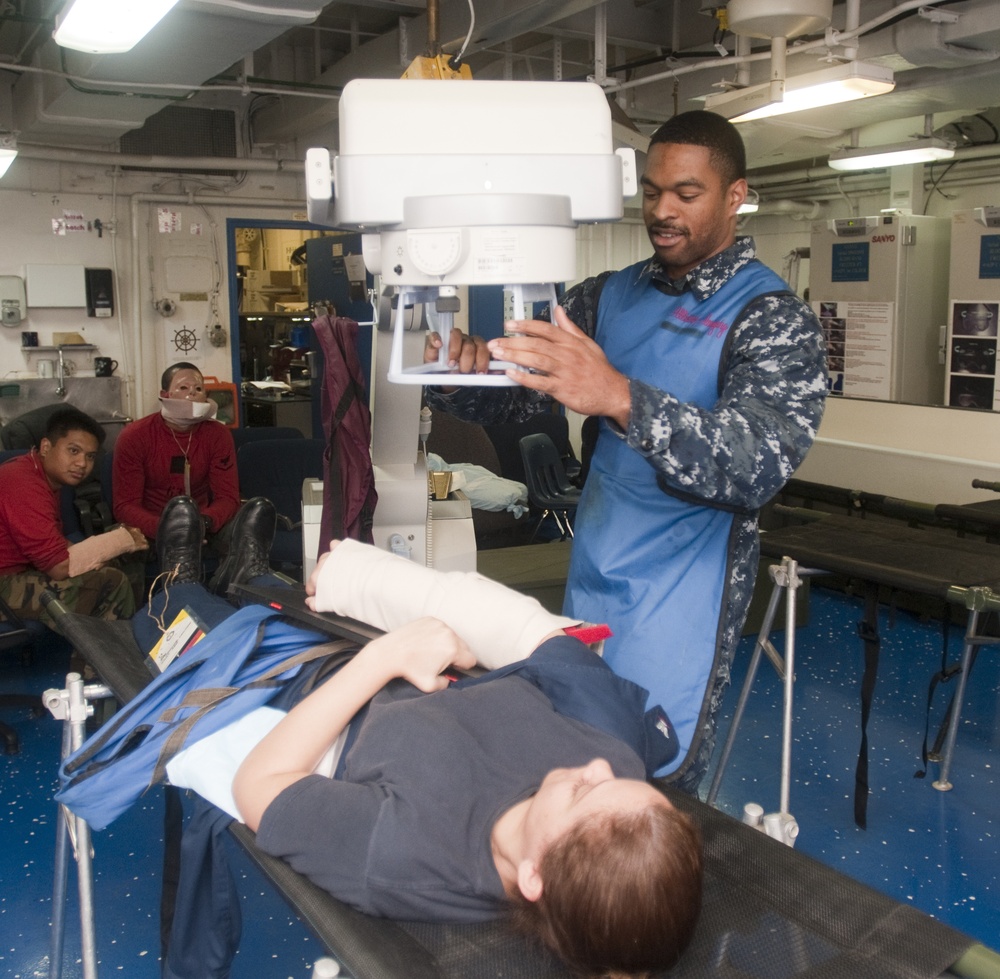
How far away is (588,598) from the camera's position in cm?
182

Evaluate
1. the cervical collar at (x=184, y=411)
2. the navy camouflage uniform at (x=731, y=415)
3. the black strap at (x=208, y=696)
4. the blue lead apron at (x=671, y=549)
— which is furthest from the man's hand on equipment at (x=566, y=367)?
the cervical collar at (x=184, y=411)

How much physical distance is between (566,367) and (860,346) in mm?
6124

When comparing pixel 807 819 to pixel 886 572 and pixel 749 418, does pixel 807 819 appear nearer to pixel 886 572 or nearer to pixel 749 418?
pixel 886 572

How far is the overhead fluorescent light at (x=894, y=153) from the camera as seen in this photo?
5.92 meters

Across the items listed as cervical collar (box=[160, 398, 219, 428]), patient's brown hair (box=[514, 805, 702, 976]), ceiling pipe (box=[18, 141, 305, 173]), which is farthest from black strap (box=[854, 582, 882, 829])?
ceiling pipe (box=[18, 141, 305, 173])

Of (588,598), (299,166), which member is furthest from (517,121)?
(299,166)

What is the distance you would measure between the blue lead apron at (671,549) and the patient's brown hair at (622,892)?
21.7 inches

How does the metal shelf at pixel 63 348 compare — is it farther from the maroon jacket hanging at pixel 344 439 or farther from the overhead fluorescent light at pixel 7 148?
the maroon jacket hanging at pixel 344 439

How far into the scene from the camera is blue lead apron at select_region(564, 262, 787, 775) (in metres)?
1.71

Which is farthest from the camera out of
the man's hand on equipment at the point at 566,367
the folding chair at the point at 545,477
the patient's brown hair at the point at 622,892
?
the folding chair at the point at 545,477

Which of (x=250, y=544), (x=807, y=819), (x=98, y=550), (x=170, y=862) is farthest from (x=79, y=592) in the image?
(x=807, y=819)

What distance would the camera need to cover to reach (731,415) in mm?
1478

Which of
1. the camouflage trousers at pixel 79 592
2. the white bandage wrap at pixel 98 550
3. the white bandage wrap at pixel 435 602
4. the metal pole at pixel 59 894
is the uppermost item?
the white bandage wrap at pixel 435 602

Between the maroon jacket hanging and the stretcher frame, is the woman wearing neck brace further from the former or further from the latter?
the stretcher frame
